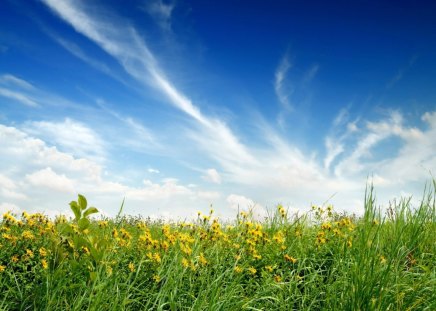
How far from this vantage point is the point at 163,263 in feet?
16.9

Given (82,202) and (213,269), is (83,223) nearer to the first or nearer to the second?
(82,202)

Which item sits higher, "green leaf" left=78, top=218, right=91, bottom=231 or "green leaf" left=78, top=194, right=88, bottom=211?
"green leaf" left=78, top=194, right=88, bottom=211

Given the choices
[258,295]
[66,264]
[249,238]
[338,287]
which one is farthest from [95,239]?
[338,287]

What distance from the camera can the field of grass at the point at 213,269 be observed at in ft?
14.1

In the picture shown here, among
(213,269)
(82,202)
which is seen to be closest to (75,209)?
(82,202)

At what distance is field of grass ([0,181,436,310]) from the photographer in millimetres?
4289

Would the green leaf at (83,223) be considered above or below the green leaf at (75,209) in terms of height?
below

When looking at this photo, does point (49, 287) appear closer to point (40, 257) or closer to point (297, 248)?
point (40, 257)

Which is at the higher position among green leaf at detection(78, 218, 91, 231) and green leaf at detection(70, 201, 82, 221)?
green leaf at detection(70, 201, 82, 221)

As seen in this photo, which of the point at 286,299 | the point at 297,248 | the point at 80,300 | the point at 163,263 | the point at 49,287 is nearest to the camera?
the point at 80,300

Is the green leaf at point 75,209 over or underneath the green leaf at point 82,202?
underneath

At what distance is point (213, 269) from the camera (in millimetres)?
5430

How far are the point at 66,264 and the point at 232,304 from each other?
186 cm

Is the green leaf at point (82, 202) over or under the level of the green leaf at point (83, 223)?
over
